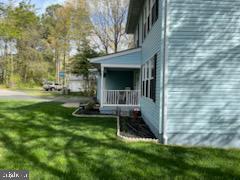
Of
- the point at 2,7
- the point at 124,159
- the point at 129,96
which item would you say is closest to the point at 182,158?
the point at 124,159

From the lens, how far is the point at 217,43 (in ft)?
25.0

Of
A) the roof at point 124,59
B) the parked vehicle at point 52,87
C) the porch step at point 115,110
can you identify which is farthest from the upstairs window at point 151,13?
the parked vehicle at point 52,87

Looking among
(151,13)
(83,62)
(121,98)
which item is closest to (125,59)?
(121,98)

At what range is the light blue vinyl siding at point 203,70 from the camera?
7.55 meters

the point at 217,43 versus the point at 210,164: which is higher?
the point at 217,43

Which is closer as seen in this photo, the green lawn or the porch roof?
A: the green lawn

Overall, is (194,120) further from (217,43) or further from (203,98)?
(217,43)

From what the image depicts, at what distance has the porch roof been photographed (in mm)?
14227

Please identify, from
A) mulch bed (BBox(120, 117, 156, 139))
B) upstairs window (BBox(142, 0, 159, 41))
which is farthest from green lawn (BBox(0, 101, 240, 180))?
upstairs window (BBox(142, 0, 159, 41))

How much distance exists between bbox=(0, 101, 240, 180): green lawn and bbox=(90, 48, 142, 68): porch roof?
5947 mm

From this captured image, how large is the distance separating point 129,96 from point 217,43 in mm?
7452

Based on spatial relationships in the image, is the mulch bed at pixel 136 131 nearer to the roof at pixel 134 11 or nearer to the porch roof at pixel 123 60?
the porch roof at pixel 123 60

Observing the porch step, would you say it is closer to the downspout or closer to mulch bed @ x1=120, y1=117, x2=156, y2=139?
mulch bed @ x1=120, y1=117, x2=156, y2=139

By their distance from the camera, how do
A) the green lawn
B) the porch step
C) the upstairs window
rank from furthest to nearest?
1. the porch step
2. the upstairs window
3. the green lawn
